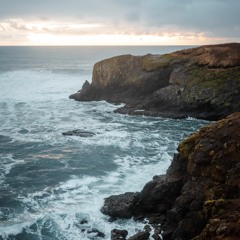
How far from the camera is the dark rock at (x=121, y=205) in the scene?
20.7 metres

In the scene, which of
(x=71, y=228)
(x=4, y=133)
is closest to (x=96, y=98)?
(x=4, y=133)

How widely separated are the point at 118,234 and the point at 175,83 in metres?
35.9

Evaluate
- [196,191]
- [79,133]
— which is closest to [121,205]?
[196,191]

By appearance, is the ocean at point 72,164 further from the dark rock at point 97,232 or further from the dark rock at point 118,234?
the dark rock at point 118,234

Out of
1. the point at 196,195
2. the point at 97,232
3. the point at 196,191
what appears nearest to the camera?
the point at 196,195

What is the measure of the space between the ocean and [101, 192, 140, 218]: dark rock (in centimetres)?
49

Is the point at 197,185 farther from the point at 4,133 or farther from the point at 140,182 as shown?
the point at 4,133

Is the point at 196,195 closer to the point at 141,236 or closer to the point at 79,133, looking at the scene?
the point at 141,236

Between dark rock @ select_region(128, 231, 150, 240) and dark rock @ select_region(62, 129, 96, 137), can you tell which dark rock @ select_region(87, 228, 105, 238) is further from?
dark rock @ select_region(62, 129, 96, 137)

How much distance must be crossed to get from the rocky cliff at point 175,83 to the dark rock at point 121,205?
26511 millimetres

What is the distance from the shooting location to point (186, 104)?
48.2 meters

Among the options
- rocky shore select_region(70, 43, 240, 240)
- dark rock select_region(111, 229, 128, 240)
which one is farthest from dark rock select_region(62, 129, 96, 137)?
dark rock select_region(111, 229, 128, 240)

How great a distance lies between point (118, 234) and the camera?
61.1ft

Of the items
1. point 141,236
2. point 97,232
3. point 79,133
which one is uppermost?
point 79,133
